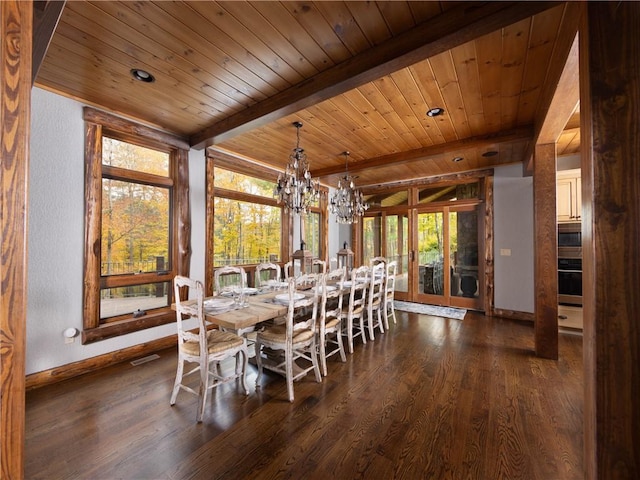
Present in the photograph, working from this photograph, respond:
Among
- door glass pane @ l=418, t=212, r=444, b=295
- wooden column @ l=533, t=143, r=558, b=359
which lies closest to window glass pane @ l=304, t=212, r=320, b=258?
door glass pane @ l=418, t=212, r=444, b=295

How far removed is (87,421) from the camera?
6.81 feet

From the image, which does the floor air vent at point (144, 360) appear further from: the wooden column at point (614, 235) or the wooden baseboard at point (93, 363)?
the wooden column at point (614, 235)

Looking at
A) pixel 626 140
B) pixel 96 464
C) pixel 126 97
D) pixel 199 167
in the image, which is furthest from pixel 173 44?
pixel 96 464

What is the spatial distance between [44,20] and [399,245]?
6.02 metres

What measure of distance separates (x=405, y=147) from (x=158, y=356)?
4.36m

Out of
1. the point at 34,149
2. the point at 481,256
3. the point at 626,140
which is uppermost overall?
the point at 34,149

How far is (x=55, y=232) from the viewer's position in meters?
2.68

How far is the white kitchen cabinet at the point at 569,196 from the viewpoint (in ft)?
13.0

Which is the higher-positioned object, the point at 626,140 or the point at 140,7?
the point at 140,7

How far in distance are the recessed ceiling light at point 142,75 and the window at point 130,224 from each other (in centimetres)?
90

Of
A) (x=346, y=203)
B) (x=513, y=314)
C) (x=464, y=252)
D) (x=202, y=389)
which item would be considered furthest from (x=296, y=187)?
(x=513, y=314)

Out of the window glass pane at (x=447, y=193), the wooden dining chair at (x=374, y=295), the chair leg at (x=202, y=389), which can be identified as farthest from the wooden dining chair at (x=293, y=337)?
the window glass pane at (x=447, y=193)

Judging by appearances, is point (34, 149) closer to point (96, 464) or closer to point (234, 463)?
point (96, 464)

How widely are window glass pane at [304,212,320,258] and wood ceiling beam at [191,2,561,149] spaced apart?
3.47m
